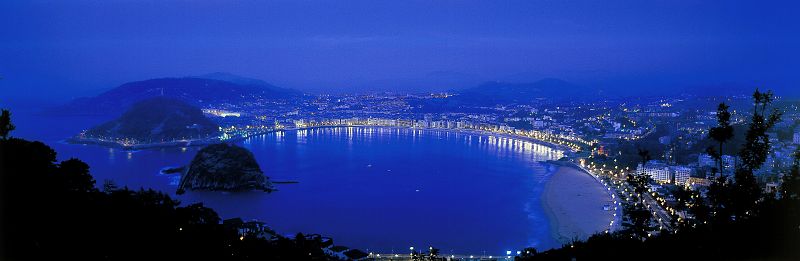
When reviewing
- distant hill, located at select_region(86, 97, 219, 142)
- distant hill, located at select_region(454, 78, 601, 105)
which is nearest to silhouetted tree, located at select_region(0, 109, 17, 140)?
distant hill, located at select_region(86, 97, 219, 142)

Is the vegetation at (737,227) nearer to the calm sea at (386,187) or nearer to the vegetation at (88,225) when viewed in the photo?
the vegetation at (88,225)

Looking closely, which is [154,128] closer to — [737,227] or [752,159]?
[752,159]

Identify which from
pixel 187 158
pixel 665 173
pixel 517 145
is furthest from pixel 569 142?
pixel 187 158

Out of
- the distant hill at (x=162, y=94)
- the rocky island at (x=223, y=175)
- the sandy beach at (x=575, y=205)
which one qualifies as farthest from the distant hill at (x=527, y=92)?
the rocky island at (x=223, y=175)

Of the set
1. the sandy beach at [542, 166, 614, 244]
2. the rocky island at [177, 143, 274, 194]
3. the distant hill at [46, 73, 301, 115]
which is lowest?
the sandy beach at [542, 166, 614, 244]

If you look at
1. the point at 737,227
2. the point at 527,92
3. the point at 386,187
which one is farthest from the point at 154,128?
the point at 527,92

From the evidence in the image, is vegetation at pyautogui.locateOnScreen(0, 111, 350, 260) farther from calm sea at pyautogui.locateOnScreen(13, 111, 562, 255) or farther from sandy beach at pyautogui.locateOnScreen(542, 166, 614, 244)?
sandy beach at pyautogui.locateOnScreen(542, 166, 614, 244)
